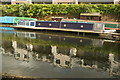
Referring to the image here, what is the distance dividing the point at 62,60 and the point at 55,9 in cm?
2991

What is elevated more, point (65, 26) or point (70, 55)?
point (65, 26)

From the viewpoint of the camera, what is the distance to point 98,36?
110ft

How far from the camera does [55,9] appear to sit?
4788cm

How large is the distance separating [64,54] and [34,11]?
95.8ft

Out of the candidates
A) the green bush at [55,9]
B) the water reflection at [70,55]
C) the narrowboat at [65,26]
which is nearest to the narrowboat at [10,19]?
the narrowboat at [65,26]

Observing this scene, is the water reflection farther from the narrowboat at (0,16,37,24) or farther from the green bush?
the green bush

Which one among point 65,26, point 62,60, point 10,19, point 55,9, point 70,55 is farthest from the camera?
point 55,9

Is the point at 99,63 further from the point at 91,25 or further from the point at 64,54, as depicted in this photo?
the point at 91,25

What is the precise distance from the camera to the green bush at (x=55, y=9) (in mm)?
44375

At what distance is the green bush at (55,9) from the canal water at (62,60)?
1894cm

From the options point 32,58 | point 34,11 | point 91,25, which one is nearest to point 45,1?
point 34,11

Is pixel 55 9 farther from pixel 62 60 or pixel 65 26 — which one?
pixel 62 60

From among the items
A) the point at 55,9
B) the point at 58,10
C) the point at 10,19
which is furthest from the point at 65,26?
the point at 10,19

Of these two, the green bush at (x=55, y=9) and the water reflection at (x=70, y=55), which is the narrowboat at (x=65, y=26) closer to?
the green bush at (x=55, y=9)
